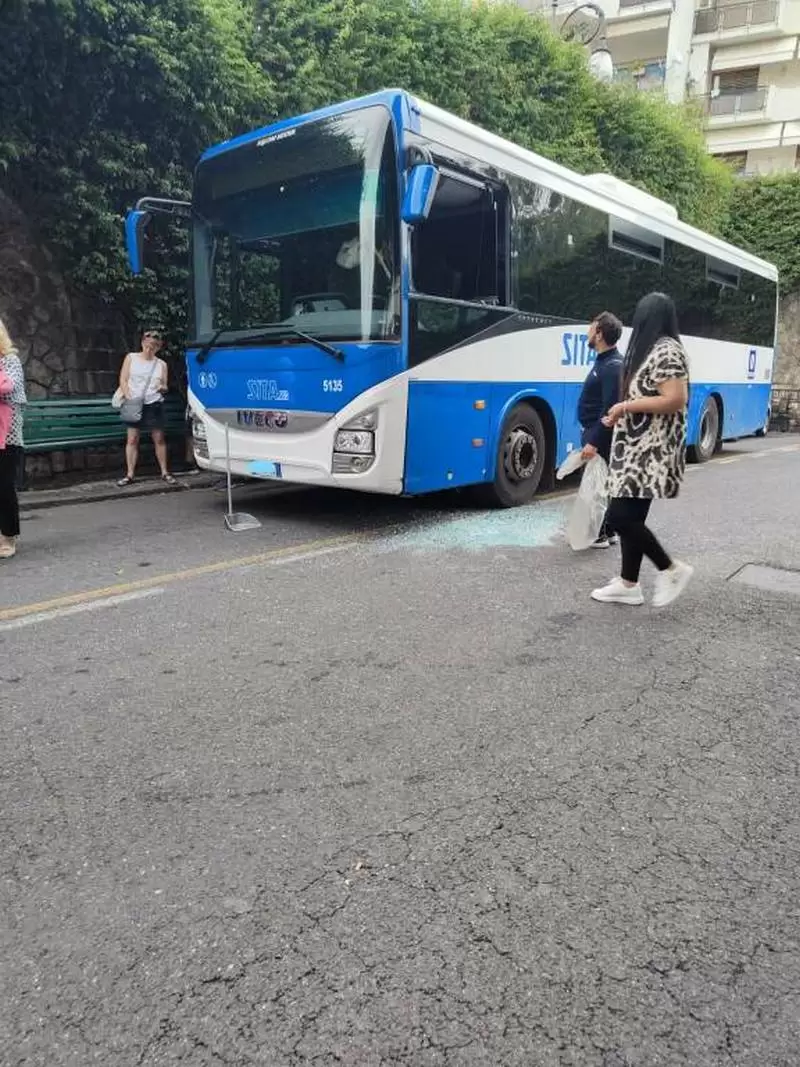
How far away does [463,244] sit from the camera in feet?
21.7

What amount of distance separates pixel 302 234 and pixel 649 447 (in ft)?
12.0

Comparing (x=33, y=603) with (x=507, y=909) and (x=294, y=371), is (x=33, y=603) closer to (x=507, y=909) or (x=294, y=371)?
(x=294, y=371)

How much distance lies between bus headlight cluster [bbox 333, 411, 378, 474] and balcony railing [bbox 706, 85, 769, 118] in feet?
109

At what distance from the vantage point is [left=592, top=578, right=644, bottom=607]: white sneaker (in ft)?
15.3

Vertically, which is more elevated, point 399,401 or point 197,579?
point 399,401

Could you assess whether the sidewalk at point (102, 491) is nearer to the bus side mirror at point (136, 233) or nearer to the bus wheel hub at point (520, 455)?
the bus side mirror at point (136, 233)

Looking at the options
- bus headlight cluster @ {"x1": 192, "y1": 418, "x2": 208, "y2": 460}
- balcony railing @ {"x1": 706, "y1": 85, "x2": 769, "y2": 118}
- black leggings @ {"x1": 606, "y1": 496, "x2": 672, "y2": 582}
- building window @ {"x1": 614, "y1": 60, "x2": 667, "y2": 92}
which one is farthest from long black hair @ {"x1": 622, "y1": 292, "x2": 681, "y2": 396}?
balcony railing @ {"x1": 706, "y1": 85, "x2": 769, "y2": 118}

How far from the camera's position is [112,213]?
8.76 meters

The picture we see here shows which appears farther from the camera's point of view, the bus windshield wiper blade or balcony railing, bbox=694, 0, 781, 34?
balcony railing, bbox=694, 0, 781, 34

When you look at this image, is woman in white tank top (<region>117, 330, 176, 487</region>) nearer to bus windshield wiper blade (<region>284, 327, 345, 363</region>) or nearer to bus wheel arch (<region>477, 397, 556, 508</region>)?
bus windshield wiper blade (<region>284, 327, 345, 363</region>)

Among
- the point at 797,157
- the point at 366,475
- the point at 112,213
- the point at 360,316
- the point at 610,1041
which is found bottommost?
the point at 610,1041

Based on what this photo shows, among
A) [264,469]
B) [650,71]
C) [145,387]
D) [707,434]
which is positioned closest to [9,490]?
[264,469]

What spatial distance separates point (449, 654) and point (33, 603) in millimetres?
2526

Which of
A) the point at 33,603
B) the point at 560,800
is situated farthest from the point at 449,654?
the point at 33,603
